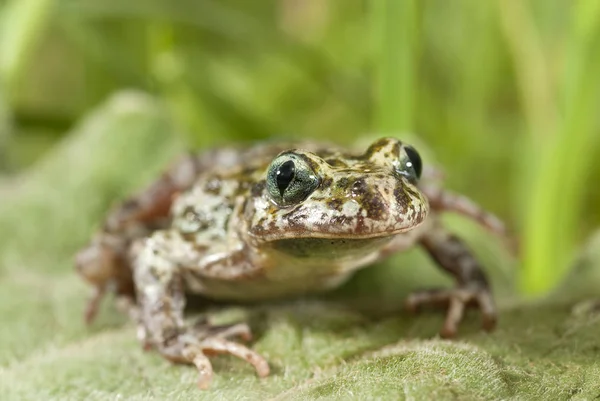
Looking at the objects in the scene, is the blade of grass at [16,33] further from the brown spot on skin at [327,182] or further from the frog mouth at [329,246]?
the brown spot on skin at [327,182]

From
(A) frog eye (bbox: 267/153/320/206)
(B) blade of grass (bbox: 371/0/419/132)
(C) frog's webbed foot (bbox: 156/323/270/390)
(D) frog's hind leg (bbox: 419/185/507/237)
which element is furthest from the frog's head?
(B) blade of grass (bbox: 371/0/419/132)

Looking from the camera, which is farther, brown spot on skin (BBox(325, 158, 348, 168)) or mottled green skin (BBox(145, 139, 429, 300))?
brown spot on skin (BBox(325, 158, 348, 168))

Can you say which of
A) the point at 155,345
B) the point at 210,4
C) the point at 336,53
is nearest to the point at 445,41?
the point at 336,53

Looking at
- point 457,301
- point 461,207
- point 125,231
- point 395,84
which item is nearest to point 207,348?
point 125,231

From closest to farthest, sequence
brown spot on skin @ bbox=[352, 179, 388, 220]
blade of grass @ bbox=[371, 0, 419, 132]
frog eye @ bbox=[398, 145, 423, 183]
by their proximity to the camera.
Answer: brown spot on skin @ bbox=[352, 179, 388, 220], frog eye @ bbox=[398, 145, 423, 183], blade of grass @ bbox=[371, 0, 419, 132]

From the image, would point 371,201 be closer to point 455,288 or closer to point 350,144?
point 455,288

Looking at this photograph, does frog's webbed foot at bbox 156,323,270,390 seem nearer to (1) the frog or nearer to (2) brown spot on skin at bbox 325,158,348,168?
(1) the frog

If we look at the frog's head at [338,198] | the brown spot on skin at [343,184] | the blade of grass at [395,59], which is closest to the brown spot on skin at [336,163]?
the frog's head at [338,198]
